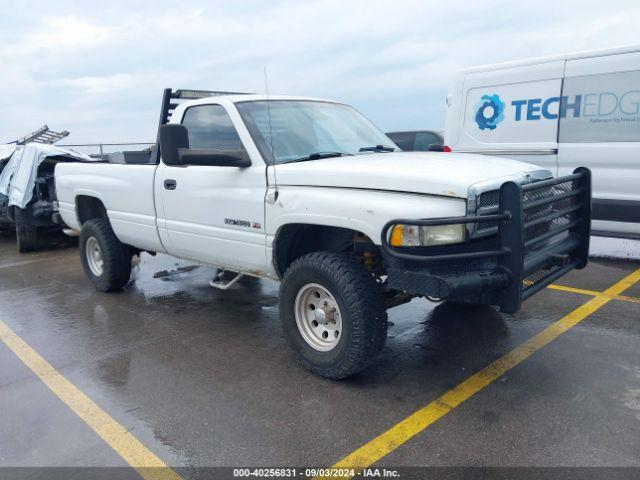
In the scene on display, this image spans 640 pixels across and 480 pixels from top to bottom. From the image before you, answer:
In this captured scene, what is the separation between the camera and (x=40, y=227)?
348 inches

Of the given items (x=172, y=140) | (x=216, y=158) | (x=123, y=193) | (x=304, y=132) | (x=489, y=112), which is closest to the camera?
(x=216, y=158)

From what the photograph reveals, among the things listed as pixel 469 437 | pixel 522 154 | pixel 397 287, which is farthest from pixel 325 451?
pixel 522 154

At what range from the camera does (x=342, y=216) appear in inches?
131

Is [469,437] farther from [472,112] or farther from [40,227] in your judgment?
[40,227]

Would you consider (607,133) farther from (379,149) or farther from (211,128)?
(211,128)

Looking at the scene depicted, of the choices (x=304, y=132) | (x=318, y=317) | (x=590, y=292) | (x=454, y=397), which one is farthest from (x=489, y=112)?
(x=454, y=397)

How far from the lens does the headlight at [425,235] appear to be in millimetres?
3029

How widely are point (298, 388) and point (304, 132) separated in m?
1.96

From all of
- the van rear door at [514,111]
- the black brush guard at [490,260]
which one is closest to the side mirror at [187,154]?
the black brush guard at [490,260]

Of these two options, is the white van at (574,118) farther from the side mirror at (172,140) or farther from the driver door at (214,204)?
the side mirror at (172,140)

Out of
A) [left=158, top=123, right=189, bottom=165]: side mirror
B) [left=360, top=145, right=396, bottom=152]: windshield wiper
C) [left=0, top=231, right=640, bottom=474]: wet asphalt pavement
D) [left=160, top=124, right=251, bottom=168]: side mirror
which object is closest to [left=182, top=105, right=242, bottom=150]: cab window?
[left=160, top=124, right=251, bottom=168]: side mirror

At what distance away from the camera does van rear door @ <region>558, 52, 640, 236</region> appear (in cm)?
575

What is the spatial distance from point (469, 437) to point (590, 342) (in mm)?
1775

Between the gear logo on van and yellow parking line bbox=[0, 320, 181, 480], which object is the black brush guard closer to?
yellow parking line bbox=[0, 320, 181, 480]
